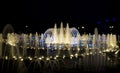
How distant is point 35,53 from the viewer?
1514 centimetres

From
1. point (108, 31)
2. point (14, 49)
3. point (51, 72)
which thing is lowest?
point (51, 72)

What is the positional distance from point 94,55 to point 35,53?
3.44m

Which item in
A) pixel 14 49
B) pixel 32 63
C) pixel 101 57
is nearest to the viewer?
pixel 32 63

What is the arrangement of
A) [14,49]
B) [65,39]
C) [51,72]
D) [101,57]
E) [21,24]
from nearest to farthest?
[51,72] → [14,49] → [101,57] → [65,39] → [21,24]

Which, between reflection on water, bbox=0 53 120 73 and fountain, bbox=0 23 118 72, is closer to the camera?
reflection on water, bbox=0 53 120 73

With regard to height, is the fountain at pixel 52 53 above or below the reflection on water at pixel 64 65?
above

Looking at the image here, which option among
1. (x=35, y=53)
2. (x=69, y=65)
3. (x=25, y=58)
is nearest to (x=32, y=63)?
(x=25, y=58)

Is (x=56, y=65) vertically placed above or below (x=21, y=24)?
below

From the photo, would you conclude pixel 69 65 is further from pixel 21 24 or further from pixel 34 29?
pixel 34 29

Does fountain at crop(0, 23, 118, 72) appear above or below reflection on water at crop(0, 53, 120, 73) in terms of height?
above

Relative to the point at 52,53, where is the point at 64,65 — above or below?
below

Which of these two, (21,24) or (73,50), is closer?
(73,50)

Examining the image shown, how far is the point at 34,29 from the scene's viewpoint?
34438 millimetres

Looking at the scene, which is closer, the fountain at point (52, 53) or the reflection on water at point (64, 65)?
the reflection on water at point (64, 65)
